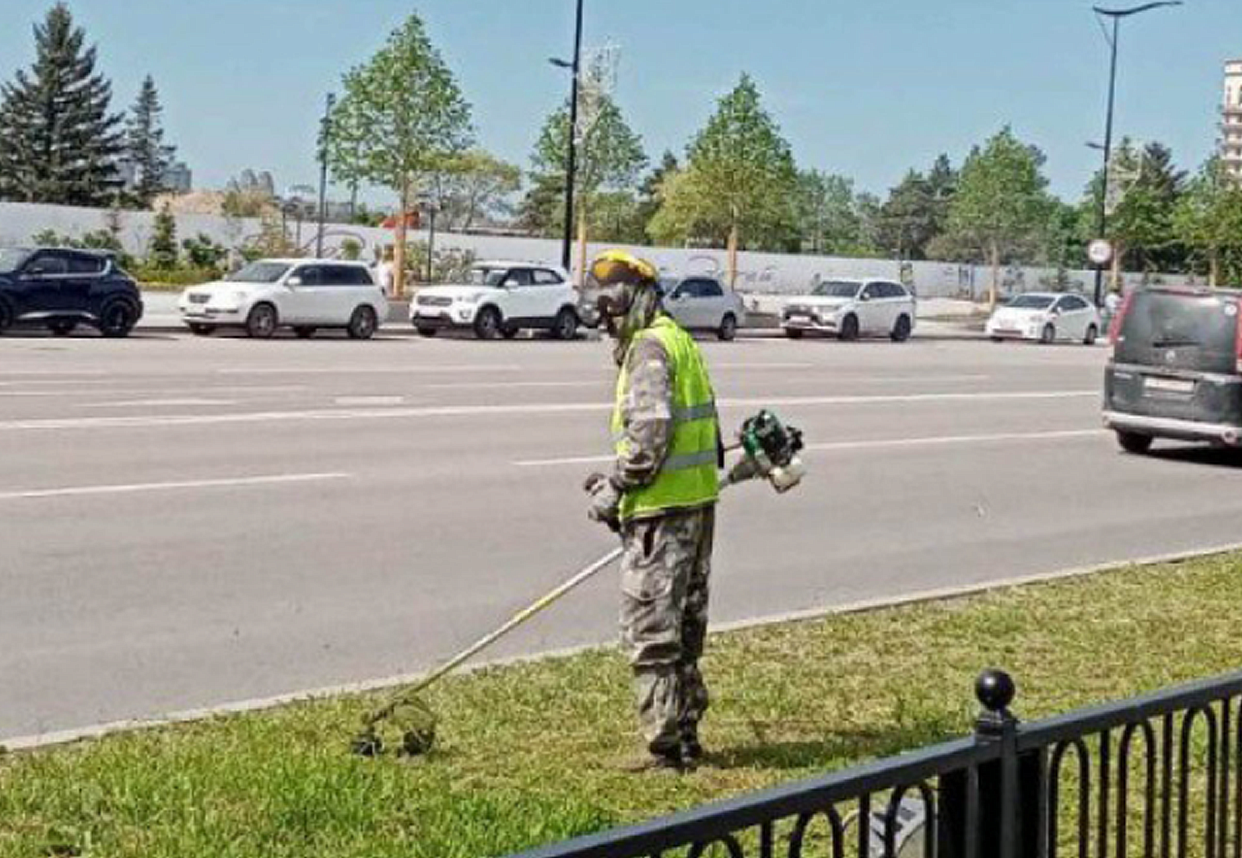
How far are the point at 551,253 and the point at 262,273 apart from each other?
121 ft

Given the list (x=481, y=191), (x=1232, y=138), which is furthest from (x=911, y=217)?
(x=481, y=191)

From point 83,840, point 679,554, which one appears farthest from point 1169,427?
point 83,840

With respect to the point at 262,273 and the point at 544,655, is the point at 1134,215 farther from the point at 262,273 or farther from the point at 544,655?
the point at 544,655

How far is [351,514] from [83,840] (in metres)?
6.91

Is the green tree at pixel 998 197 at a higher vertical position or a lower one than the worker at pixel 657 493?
higher

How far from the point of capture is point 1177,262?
112 meters

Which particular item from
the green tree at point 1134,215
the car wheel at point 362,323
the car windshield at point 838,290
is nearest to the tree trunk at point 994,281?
the green tree at point 1134,215

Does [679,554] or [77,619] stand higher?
[679,554]

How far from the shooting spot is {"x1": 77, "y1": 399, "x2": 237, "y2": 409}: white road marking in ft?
61.3

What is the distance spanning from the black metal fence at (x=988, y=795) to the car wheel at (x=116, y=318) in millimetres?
30128

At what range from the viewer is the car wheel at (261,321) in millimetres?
35125

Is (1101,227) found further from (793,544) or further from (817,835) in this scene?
(817,835)

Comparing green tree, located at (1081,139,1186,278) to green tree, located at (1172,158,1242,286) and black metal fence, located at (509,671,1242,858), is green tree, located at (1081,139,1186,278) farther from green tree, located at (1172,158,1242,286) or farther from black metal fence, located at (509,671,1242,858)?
black metal fence, located at (509,671,1242,858)

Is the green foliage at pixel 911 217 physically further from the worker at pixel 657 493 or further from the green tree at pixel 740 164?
the worker at pixel 657 493
